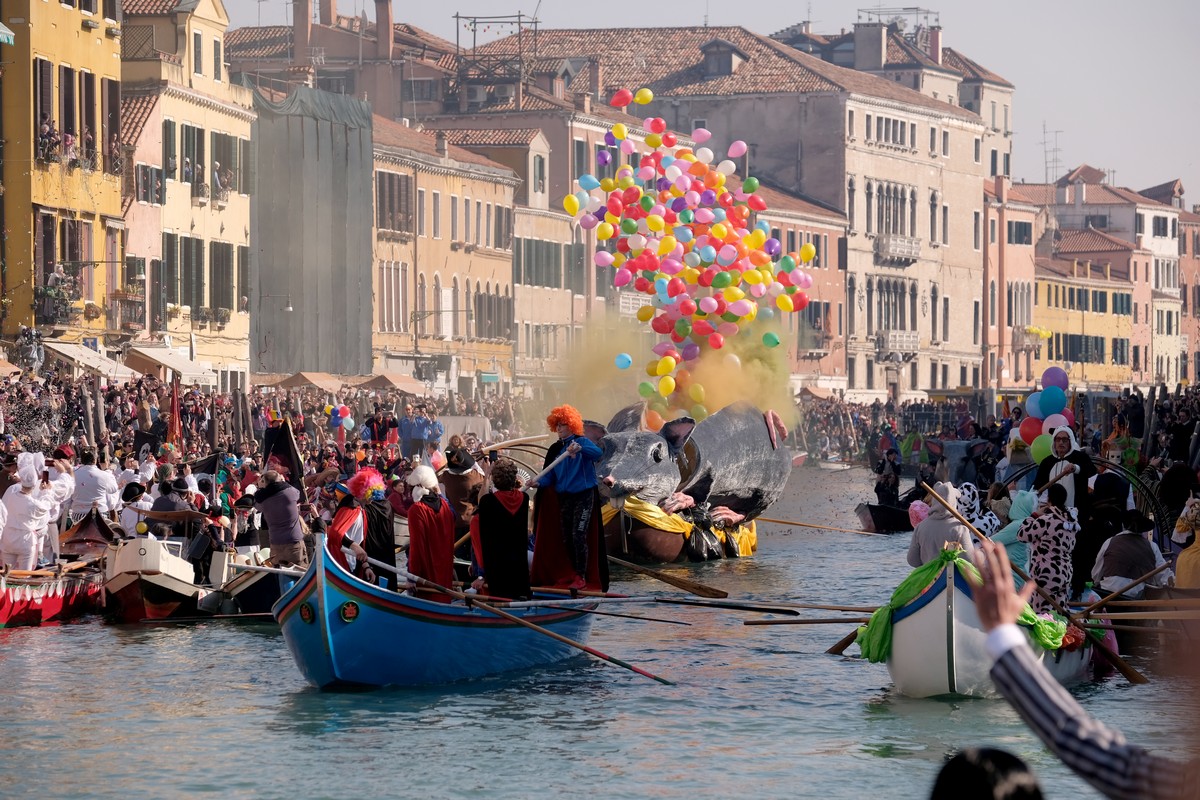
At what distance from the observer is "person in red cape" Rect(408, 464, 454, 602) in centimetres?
1817

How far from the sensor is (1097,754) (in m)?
5.62

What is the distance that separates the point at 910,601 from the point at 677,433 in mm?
15094

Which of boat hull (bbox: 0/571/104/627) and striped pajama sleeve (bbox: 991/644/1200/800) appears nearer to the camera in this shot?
striped pajama sleeve (bbox: 991/644/1200/800)

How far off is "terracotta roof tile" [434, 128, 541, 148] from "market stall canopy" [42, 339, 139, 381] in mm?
37770

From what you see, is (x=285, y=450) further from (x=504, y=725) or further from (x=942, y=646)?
(x=942, y=646)

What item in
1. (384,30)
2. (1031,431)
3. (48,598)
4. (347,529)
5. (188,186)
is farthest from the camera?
(384,30)

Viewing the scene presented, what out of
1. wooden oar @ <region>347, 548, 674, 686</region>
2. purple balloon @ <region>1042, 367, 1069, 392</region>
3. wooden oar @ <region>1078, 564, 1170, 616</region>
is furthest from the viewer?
purple balloon @ <region>1042, 367, 1069, 392</region>

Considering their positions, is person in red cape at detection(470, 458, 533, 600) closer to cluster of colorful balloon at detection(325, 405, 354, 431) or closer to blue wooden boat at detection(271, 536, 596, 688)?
blue wooden boat at detection(271, 536, 596, 688)

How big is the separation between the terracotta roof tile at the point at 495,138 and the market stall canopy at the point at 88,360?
37.8m

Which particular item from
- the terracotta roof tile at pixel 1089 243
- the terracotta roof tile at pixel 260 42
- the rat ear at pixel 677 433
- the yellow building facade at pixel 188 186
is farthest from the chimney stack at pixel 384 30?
the terracotta roof tile at pixel 1089 243

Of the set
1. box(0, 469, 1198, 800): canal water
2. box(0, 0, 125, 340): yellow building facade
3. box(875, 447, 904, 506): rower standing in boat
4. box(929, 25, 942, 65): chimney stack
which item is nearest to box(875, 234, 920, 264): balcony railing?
box(929, 25, 942, 65): chimney stack

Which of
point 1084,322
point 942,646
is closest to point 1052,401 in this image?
point 942,646

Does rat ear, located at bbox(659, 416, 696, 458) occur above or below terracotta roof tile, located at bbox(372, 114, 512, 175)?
below

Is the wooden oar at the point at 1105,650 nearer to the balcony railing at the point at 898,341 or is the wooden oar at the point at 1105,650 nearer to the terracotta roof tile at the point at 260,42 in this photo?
the terracotta roof tile at the point at 260,42
